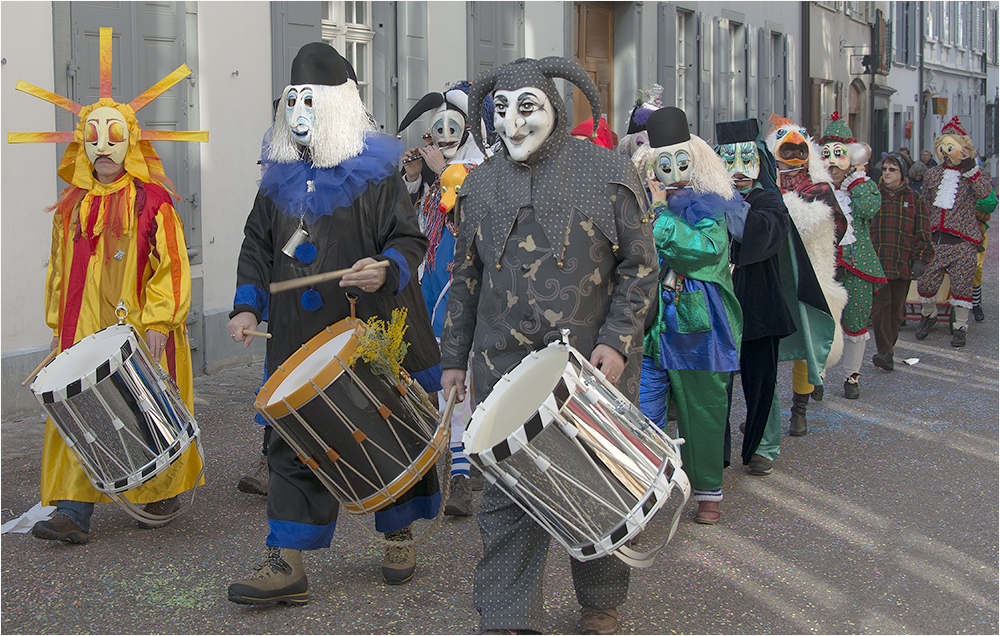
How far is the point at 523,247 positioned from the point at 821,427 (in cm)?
373

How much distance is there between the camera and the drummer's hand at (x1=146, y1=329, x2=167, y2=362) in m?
4.39

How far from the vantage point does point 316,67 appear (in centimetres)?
393

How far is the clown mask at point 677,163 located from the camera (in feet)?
15.1

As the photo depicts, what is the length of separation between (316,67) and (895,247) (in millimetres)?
6238

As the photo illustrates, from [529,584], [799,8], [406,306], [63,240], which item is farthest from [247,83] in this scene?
[799,8]

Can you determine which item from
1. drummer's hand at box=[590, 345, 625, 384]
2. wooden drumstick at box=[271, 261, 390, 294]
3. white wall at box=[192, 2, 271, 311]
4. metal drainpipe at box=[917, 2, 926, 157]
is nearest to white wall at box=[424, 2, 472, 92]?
white wall at box=[192, 2, 271, 311]

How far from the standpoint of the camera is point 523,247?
3.34 m

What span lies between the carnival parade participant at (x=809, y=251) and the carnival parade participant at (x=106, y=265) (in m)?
3.27

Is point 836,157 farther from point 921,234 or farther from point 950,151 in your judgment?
point 950,151

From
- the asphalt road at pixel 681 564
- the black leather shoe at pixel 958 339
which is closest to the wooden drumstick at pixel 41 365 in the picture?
the asphalt road at pixel 681 564

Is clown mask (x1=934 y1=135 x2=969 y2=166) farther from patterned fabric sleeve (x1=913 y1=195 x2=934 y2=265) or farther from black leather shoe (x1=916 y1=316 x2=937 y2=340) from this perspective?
black leather shoe (x1=916 y1=316 x2=937 y2=340)

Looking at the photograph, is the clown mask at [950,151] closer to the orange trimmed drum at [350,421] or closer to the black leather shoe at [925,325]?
the black leather shoe at [925,325]

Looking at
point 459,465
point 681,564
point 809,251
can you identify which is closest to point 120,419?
point 459,465

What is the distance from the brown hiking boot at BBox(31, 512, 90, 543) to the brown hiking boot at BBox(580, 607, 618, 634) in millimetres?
2129
